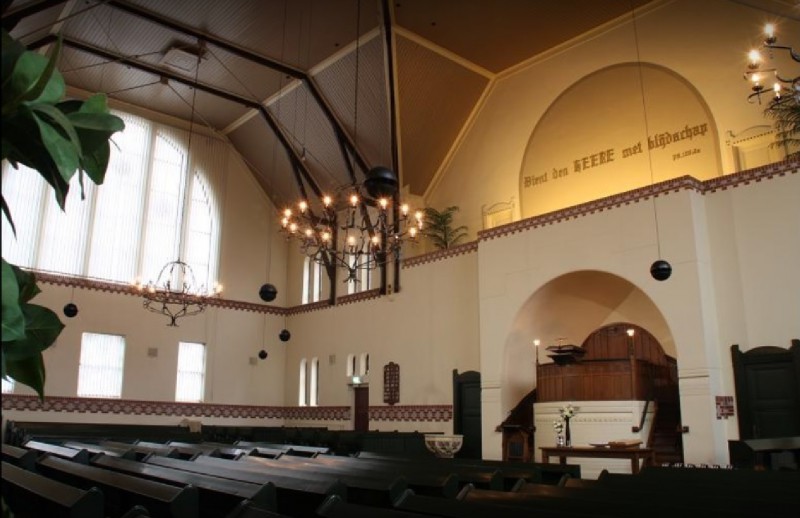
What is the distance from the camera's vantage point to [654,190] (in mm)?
10438

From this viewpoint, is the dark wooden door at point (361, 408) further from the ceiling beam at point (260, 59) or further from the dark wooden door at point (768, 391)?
the dark wooden door at point (768, 391)

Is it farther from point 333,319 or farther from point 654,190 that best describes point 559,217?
point 333,319

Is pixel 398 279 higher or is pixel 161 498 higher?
pixel 398 279

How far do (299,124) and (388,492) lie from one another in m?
13.2

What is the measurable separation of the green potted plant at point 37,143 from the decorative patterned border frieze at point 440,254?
12.7m

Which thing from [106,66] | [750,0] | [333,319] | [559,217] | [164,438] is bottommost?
[164,438]

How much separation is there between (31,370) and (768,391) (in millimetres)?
10141

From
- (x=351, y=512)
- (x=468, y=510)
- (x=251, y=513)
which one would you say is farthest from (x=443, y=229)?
(x=251, y=513)

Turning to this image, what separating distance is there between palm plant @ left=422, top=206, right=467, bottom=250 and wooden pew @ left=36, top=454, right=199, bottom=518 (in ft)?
35.7

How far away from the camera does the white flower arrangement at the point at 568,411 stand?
10.4 m

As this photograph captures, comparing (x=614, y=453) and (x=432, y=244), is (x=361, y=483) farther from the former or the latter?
(x=432, y=244)

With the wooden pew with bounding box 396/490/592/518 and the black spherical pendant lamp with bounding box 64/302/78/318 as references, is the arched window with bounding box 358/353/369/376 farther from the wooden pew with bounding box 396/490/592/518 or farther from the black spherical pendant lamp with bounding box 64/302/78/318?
the wooden pew with bounding box 396/490/592/518

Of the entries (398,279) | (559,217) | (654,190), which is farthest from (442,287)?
(654,190)

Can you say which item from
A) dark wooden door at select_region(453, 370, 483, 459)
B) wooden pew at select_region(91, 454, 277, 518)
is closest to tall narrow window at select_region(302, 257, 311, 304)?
dark wooden door at select_region(453, 370, 483, 459)
